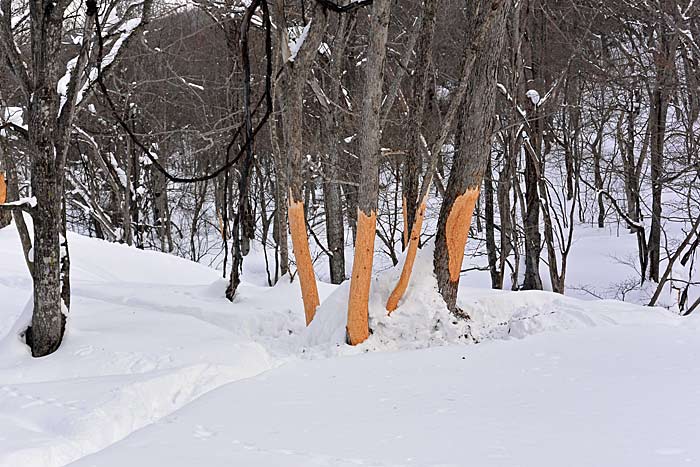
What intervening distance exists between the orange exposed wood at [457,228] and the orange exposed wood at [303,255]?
1.51 metres

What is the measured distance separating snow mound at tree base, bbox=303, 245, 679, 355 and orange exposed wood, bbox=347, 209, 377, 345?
0.14m

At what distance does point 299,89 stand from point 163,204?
56.3 ft

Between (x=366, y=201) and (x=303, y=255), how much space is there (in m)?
1.16

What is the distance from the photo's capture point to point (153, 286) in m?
9.03

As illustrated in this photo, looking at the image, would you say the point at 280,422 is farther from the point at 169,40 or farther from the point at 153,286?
the point at 169,40

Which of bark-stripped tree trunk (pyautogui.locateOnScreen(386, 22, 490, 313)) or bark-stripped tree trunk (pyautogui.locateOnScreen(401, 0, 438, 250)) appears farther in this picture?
bark-stripped tree trunk (pyautogui.locateOnScreen(401, 0, 438, 250))

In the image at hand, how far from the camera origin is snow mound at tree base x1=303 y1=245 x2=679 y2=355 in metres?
6.45

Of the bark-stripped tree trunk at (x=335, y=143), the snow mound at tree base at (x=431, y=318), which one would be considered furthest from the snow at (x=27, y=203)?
the bark-stripped tree trunk at (x=335, y=143)

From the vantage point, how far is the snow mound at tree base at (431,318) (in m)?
6.45

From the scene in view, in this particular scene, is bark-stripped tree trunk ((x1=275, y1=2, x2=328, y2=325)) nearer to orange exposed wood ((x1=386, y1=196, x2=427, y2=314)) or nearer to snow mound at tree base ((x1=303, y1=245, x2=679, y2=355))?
snow mound at tree base ((x1=303, y1=245, x2=679, y2=355))

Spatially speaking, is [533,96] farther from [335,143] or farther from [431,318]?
[431,318]

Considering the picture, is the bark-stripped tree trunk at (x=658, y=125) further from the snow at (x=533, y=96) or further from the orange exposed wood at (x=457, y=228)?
the orange exposed wood at (x=457, y=228)

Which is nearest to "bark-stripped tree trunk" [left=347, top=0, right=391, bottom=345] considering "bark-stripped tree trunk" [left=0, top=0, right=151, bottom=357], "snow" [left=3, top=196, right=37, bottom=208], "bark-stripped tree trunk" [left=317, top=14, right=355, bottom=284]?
"bark-stripped tree trunk" [left=0, top=0, right=151, bottom=357]

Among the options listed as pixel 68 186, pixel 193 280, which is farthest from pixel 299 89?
pixel 68 186
